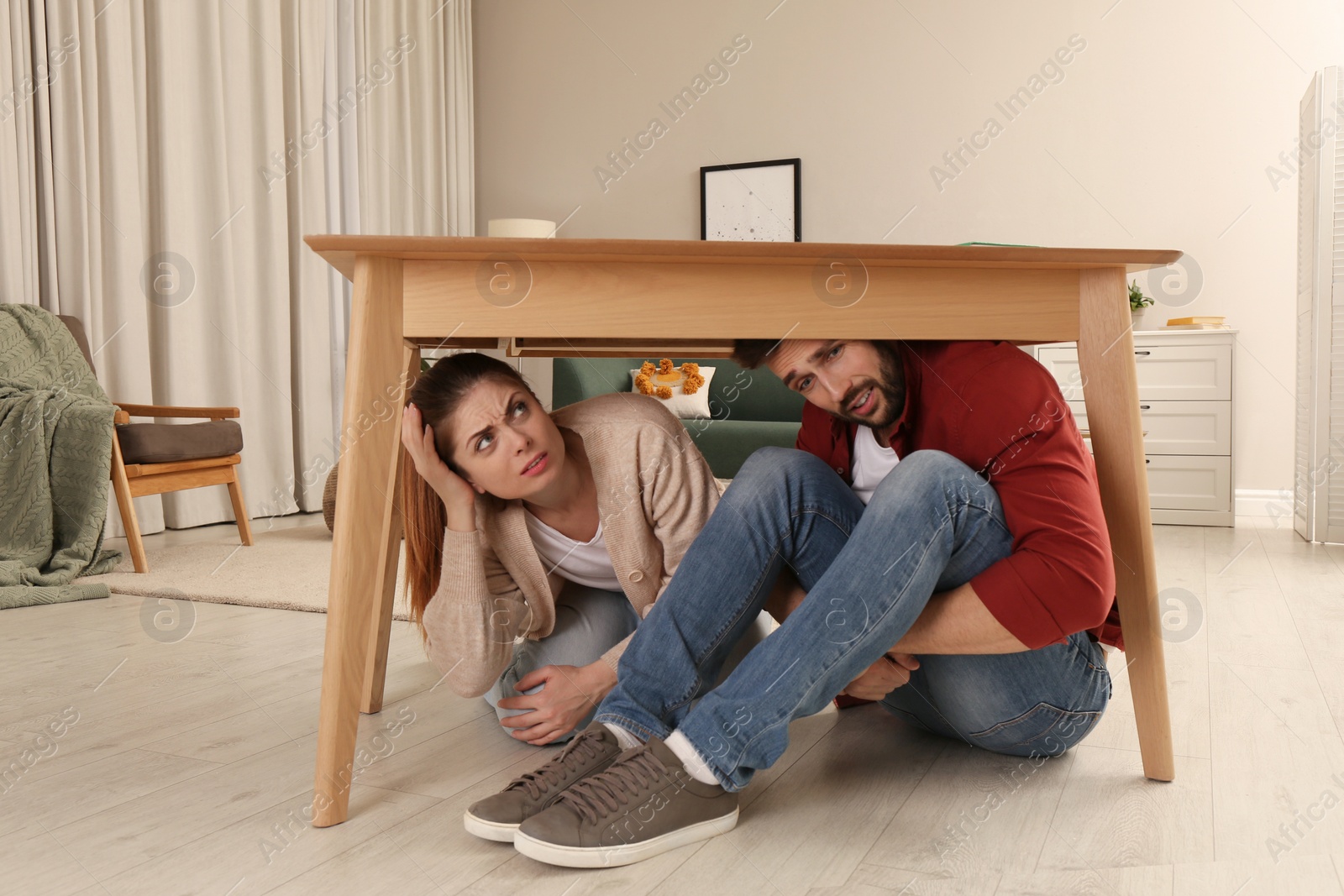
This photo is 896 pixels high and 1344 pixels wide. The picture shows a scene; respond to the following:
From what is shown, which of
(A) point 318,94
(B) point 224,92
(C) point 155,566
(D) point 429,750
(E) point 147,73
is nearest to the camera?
(D) point 429,750

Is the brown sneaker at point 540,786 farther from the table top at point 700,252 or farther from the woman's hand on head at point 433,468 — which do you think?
the table top at point 700,252

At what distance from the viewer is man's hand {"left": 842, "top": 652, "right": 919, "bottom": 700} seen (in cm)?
107

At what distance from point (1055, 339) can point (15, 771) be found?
1.41 meters

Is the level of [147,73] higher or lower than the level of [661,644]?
higher

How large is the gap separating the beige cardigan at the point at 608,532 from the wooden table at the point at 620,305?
184mm

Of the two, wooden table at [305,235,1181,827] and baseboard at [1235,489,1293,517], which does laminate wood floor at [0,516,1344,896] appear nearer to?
wooden table at [305,235,1181,827]

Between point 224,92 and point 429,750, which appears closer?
point 429,750

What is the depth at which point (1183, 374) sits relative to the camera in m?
3.81

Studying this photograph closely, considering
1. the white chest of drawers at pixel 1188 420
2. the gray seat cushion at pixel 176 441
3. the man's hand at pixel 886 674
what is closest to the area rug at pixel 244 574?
the gray seat cushion at pixel 176 441

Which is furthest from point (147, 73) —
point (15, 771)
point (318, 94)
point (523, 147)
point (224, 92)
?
point (15, 771)

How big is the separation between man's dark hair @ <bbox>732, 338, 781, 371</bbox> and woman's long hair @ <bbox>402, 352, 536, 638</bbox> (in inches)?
10.6

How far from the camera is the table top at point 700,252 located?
102cm

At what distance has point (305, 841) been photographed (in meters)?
1.02

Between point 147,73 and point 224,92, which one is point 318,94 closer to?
point 224,92
